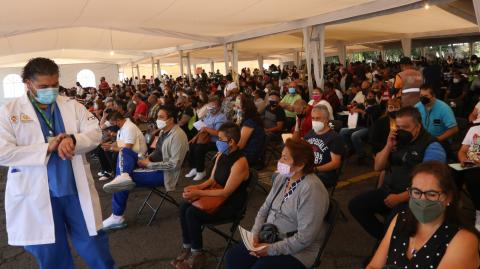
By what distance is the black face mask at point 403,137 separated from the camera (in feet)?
10.3

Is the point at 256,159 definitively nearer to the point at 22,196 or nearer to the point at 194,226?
the point at 194,226

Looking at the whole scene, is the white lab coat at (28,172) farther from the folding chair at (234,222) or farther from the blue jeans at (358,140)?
the blue jeans at (358,140)

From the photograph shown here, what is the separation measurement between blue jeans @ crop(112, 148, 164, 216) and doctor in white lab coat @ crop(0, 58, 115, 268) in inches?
72.0

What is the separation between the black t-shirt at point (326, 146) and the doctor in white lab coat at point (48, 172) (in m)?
2.20

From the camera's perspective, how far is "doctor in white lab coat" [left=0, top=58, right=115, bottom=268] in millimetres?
2312

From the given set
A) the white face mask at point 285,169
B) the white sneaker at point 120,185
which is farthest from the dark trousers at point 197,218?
the white sneaker at point 120,185

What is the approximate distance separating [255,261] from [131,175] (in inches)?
88.9

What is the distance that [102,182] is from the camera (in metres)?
6.77

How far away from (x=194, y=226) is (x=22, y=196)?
1.32 meters

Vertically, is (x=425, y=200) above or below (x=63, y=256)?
above

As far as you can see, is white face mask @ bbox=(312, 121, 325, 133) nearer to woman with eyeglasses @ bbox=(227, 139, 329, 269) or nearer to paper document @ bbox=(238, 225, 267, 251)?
Answer: woman with eyeglasses @ bbox=(227, 139, 329, 269)

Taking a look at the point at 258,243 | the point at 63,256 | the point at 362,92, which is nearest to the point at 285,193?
the point at 258,243

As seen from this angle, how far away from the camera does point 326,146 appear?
13.3 feet

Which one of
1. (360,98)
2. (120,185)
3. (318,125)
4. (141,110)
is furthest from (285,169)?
(141,110)
